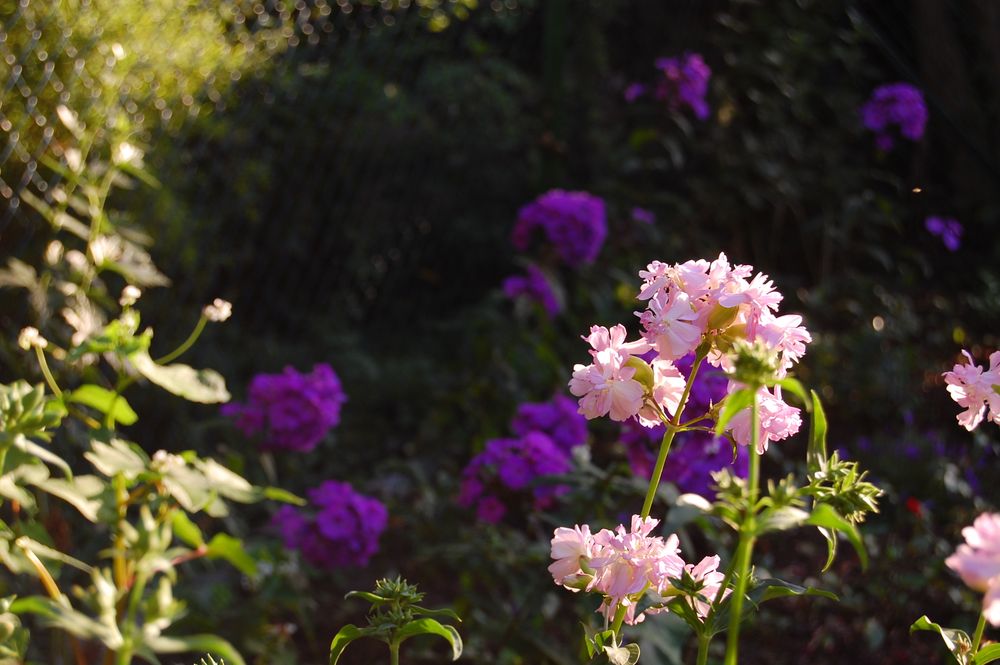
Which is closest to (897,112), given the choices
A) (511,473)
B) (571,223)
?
(571,223)

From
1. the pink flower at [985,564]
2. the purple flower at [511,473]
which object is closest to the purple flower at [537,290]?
the purple flower at [511,473]

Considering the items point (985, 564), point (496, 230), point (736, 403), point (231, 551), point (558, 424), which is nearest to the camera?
point (985, 564)

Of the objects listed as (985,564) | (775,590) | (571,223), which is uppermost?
(985,564)

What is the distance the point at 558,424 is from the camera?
1972mm

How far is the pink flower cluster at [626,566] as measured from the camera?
2.85 ft

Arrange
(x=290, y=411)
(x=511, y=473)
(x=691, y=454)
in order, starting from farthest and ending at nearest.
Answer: (x=290, y=411) → (x=511, y=473) → (x=691, y=454)

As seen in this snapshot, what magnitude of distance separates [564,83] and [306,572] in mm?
2061

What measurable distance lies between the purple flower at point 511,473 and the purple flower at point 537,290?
1041mm

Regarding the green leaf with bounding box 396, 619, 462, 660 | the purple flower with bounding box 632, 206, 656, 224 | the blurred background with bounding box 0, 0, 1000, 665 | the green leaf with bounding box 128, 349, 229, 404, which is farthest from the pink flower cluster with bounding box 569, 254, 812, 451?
the purple flower with bounding box 632, 206, 656, 224

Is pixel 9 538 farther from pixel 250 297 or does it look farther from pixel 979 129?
pixel 979 129

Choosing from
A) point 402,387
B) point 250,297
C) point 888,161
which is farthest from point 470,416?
point 888,161

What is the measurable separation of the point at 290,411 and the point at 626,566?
4.26 feet

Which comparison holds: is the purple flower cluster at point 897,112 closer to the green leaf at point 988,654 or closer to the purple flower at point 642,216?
the purple flower at point 642,216

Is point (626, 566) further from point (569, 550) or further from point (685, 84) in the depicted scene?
point (685, 84)
